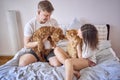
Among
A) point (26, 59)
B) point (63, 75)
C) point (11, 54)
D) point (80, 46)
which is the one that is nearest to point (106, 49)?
point (80, 46)

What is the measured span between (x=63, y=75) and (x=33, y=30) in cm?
70

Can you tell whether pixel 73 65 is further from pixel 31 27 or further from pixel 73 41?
pixel 31 27

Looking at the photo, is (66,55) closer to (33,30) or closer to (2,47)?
(33,30)

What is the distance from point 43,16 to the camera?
177 cm

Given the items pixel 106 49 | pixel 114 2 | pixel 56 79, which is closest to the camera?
pixel 56 79

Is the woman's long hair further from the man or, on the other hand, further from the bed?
the man

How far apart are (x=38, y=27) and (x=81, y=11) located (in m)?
1.16

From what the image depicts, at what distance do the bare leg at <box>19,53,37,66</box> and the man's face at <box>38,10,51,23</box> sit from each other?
0.44m

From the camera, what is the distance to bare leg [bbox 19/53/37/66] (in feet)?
5.61

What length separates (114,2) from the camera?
2.61 metres

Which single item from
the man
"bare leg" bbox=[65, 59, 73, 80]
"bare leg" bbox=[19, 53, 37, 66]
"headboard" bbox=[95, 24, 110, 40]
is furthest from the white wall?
"bare leg" bbox=[65, 59, 73, 80]

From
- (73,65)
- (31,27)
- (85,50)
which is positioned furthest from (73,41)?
(31,27)

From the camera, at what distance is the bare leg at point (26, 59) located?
1710 millimetres

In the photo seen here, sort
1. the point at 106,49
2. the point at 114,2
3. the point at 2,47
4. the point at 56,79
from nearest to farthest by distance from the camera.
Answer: the point at 56,79 → the point at 106,49 → the point at 114,2 → the point at 2,47
